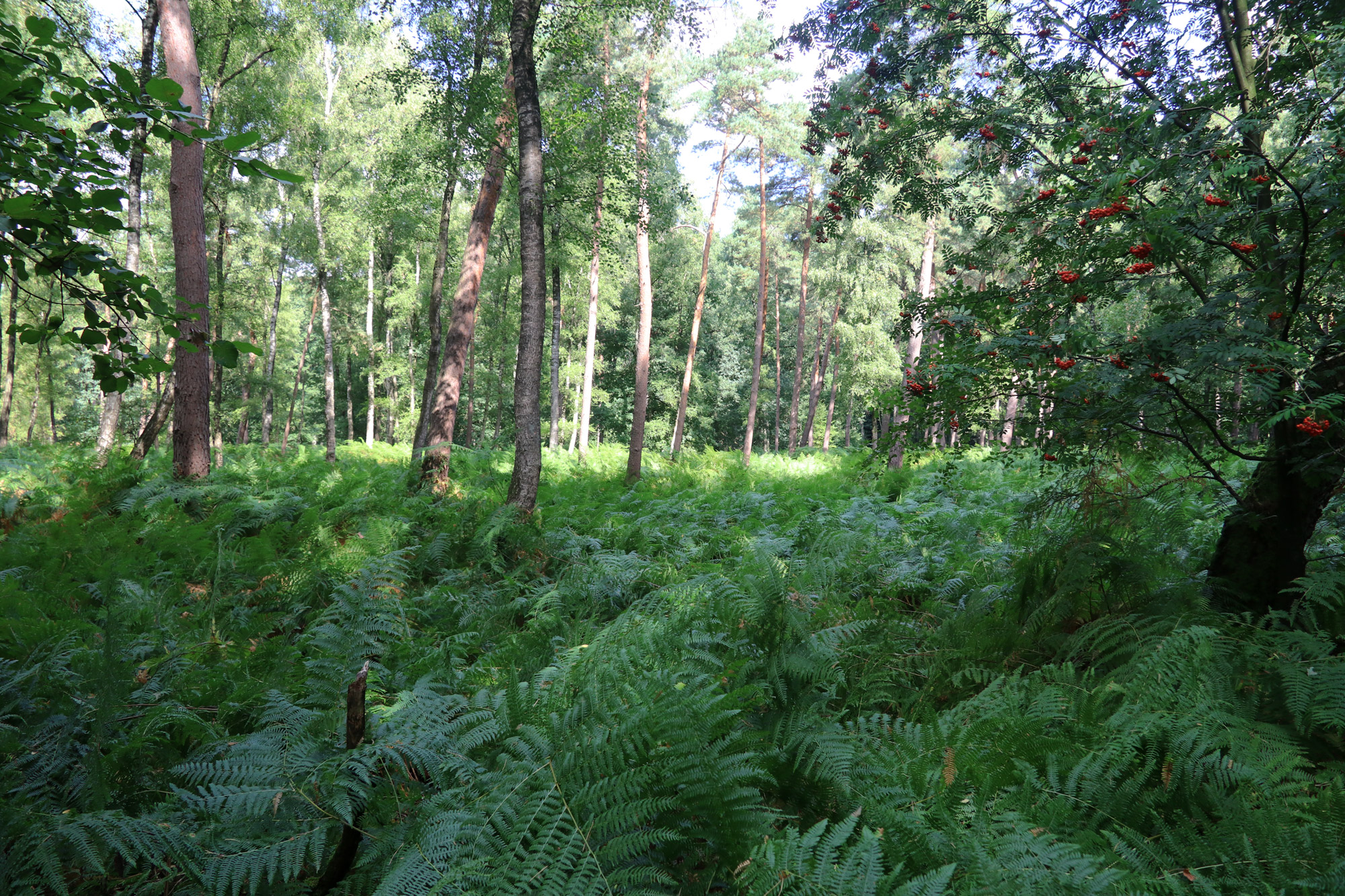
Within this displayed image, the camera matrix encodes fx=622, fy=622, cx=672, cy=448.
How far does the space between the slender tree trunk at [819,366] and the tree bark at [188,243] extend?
719 inches

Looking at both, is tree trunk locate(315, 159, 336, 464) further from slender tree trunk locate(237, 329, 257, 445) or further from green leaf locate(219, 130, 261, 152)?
green leaf locate(219, 130, 261, 152)

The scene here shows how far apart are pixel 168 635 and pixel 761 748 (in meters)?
3.09

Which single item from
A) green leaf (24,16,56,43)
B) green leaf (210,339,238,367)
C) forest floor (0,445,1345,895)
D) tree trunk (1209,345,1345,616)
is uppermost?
green leaf (24,16,56,43)

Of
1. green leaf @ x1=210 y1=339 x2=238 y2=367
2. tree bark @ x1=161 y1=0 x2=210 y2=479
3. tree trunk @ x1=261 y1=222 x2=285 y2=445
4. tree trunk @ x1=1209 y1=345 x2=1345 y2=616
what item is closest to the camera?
green leaf @ x1=210 y1=339 x2=238 y2=367

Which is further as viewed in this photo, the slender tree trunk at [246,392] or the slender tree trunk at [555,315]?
the slender tree trunk at [246,392]

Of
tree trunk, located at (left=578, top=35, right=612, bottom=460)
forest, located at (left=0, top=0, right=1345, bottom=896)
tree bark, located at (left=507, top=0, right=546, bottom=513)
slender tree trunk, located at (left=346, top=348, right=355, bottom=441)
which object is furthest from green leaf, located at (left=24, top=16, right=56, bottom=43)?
slender tree trunk, located at (left=346, top=348, right=355, bottom=441)

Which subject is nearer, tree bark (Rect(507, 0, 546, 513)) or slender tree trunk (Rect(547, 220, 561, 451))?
tree bark (Rect(507, 0, 546, 513))

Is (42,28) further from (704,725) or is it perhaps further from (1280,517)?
(1280,517)

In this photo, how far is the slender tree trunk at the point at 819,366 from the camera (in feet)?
82.7

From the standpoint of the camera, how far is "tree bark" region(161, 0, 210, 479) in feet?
19.6

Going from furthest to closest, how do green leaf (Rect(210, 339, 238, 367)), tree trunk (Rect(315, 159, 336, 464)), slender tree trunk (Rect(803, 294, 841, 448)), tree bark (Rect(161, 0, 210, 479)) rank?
slender tree trunk (Rect(803, 294, 841, 448))
tree trunk (Rect(315, 159, 336, 464))
tree bark (Rect(161, 0, 210, 479))
green leaf (Rect(210, 339, 238, 367))

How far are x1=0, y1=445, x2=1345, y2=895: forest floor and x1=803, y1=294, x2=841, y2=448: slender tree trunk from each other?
1929cm

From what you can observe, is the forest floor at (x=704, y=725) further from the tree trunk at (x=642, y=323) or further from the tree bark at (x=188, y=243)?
the tree trunk at (x=642, y=323)

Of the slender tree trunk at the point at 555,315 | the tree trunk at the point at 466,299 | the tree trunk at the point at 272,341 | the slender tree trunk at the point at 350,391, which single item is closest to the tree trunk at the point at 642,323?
the slender tree trunk at the point at 555,315
